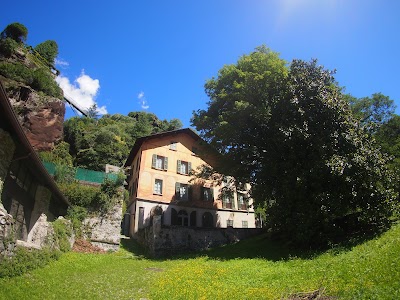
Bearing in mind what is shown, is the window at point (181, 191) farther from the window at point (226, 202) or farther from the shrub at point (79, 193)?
the shrub at point (79, 193)

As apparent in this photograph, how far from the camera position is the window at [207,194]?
3181 centimetres

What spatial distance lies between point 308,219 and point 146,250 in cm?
1300

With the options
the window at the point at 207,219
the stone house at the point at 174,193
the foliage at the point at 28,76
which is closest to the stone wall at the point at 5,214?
the stone house at the point at 174,193

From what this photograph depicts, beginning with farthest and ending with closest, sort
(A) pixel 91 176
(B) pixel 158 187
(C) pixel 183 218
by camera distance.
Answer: (B) pixel 158 187 < (C) pixel 183 218 < (A) pixel 91 176

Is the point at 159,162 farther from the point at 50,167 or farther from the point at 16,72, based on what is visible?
the point at 16,72

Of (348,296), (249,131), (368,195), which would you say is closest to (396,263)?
(348,296)

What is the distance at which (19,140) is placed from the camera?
38.0 feet

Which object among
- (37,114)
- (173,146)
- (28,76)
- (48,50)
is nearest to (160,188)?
(173,146)

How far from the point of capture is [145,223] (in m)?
27.3

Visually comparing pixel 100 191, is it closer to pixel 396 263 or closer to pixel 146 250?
pixel 146 250

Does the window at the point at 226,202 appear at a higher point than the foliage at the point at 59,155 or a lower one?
lower

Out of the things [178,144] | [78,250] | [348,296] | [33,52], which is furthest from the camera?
[33,52]

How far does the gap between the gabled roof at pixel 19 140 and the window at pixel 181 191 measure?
15.4 metres

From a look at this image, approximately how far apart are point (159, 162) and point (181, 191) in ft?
13.9
